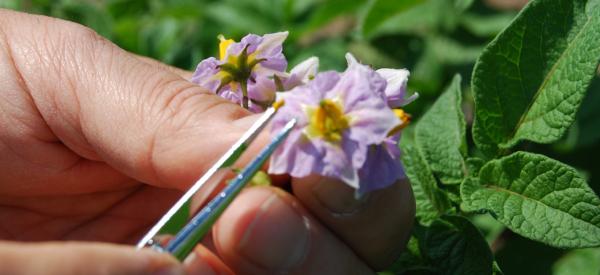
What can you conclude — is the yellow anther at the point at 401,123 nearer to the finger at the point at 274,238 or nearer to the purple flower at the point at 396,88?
the purple flower at the point at 396,88

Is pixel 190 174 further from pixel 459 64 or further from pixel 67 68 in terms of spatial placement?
pixel 459 64

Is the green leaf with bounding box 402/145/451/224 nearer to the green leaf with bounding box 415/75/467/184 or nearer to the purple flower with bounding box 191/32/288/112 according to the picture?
the green leaf with bounding box 415/75/467/184

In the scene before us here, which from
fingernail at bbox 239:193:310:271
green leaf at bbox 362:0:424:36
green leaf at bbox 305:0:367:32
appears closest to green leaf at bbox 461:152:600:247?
fingernail at bbox 239:193:310:271

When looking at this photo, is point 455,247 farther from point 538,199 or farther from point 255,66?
point 255,66

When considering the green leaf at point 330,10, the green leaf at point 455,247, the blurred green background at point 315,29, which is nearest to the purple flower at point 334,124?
the green leaf at point 455,247

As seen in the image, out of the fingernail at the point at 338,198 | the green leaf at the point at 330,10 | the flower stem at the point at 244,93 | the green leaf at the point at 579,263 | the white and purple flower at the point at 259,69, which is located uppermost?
the white and purple flower at the point at 259,69

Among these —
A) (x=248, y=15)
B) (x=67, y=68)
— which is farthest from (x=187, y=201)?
(x=248, y=15)
